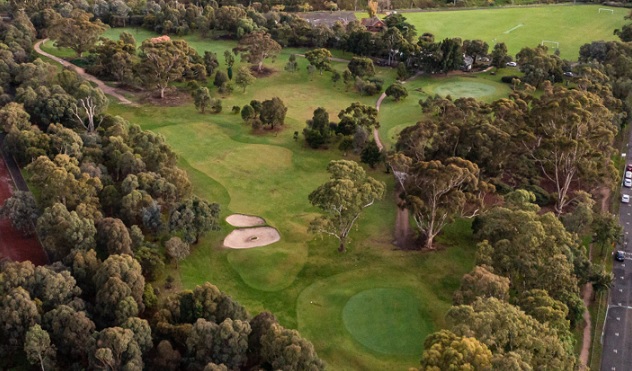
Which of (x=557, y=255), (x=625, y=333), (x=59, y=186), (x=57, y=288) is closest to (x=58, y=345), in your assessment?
(x=57, y=288)

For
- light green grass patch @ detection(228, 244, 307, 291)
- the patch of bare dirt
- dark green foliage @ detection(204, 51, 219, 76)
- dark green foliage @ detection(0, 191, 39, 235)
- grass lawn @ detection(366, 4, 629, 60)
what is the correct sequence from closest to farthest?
light green grass patch @ detection(228, 244, 307, 291)
dark green foliage @ detection(0, 191, 39, 235)
dark green foliage @ detection(204, 51, 219, 76)
the patch of bare dirt
grass lawn @ detection(366, 4, 629, 60)

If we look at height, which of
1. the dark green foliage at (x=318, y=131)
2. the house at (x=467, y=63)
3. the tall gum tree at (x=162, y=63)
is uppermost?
the tall gum tree at (x=162, y=63)

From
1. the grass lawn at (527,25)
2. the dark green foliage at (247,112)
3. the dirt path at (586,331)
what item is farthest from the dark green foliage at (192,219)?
the grass lawn at (527,25)

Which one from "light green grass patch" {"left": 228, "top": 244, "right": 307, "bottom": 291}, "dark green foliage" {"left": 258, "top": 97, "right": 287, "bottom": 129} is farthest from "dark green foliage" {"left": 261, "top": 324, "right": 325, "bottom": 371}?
"dark green foliage" {"left": 258, "top": 97, "right": 287, "bottom": 129}

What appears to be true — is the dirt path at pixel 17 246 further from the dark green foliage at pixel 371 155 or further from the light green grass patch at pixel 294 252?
the dark green foliage at pixel 371 155

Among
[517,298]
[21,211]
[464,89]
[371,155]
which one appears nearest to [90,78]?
[21,211]

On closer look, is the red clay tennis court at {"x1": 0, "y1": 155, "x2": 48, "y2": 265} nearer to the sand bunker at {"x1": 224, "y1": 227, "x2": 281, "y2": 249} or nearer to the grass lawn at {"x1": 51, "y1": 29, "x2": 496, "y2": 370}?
the grass lawn at {"x1": 51, "y1": 29, "x2": 496, "y2": 370}
